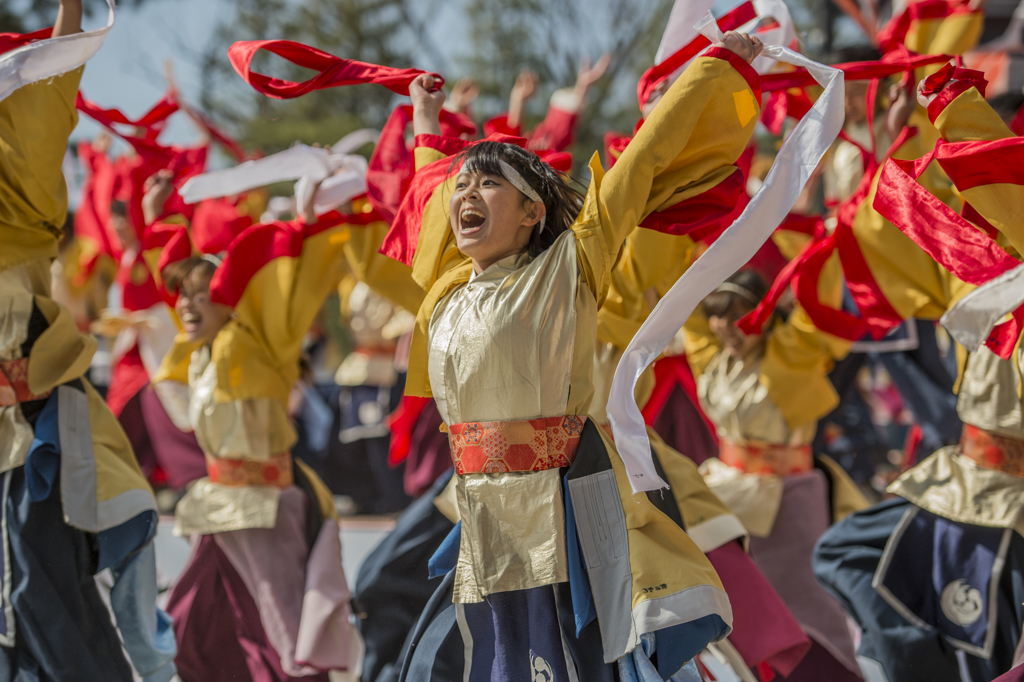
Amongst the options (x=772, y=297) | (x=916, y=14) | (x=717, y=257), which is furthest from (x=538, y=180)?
(x=916, y=14)

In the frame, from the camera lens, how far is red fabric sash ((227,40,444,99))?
240 cm

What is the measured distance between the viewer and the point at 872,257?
2.62 meters

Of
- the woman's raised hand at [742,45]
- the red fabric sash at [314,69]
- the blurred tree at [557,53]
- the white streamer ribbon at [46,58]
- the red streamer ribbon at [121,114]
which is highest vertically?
the white streamer ribbon at [46,58]

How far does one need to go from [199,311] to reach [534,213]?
142cm

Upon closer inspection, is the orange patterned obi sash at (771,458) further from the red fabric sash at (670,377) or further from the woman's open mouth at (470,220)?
the woman's open mouth at (470,220)

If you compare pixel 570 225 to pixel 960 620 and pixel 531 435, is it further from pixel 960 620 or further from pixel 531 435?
pixel 960 620

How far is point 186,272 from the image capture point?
3.10 m

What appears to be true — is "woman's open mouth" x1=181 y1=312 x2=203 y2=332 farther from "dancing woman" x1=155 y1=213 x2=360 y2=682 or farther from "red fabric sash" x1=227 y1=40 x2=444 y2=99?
"red fabric sash" x1=227 y1=40 x2=444 y2=99

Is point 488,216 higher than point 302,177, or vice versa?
point 488,216

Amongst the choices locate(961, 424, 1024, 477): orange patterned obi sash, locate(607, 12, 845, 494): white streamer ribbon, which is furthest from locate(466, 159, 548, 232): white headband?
locate(961, 424, 1024, 477): orange patterned obi sash

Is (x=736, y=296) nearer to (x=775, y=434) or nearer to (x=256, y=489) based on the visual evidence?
(x=775, y=434)

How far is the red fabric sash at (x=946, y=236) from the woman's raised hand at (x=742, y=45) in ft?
1.57

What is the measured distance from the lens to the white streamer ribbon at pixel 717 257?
179 centimetres

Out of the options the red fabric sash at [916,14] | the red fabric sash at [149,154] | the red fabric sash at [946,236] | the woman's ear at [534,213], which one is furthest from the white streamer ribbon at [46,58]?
the red fabric sash at [916,14]
